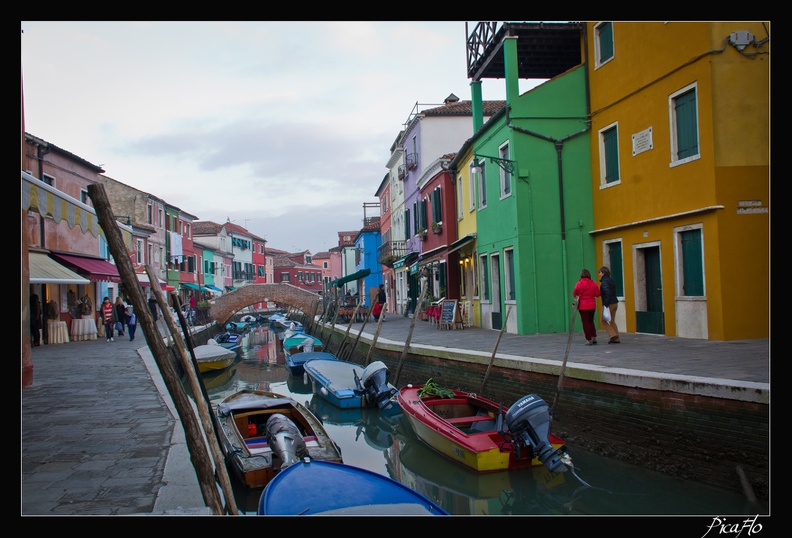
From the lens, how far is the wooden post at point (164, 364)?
4516 mm

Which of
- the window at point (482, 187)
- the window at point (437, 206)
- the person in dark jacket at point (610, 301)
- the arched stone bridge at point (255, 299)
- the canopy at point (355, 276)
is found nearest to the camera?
the person in dark jacket at point (610, 301)

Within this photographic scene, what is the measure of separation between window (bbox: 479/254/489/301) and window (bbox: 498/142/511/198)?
2.46 meters

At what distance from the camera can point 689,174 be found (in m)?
10.6

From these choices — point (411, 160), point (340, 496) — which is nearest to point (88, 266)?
point (411, 160)

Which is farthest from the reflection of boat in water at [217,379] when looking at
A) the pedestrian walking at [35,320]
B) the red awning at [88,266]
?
the pedestrian walking at [35,320]

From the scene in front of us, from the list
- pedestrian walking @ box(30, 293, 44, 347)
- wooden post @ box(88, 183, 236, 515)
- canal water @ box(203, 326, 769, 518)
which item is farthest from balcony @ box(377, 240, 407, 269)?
wooden post @ box(88, 183, 236, 515)

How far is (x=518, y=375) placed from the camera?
948cm

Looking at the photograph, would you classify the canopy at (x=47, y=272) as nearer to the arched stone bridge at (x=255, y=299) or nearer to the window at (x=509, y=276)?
the window at (x=509, y=276)

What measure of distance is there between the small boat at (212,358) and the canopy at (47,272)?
4.19 metres

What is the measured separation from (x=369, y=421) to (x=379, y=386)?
0.70 metres

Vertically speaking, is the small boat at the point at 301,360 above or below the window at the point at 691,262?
below

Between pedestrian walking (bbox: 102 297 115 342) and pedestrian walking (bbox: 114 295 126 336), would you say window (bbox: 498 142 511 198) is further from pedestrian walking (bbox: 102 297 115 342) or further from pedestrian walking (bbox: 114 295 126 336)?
pedestrian walking (bbox: 114 295 126 336)
